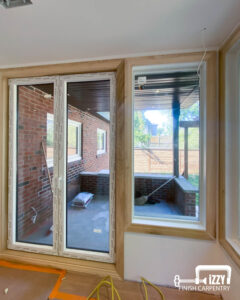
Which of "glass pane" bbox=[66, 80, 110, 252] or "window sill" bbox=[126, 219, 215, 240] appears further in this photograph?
"glass pane" bbox=[66, 80, 110, 252]

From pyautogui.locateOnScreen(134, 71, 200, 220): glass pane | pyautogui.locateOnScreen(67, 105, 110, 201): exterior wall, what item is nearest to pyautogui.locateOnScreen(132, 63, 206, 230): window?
pyautogui.locateOnScreen(134, 71, 200, 220): glass pane

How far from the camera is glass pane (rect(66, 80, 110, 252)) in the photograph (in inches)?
69.6

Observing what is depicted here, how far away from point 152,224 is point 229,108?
1.34 metres

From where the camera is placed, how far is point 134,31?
1221mm

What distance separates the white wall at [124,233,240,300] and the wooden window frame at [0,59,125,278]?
0.39 ft

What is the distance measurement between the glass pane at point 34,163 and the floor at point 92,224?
0.6 inches

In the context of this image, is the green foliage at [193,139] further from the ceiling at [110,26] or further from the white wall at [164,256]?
the white wall at [164,256]

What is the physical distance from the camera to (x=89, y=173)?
6.51ft

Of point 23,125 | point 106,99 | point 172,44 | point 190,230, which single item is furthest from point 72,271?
point 172,44

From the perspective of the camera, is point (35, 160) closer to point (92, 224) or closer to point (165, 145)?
point (92, 224)

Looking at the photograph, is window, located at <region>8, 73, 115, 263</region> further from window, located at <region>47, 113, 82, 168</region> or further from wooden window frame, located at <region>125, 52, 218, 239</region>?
wooden window frame, located at <region>125, 52, 218, 239</region>

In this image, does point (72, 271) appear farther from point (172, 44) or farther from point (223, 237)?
point (172, 44)

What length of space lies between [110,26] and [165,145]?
1.23 metres

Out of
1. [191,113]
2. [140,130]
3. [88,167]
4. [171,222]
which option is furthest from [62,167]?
[191,113]
